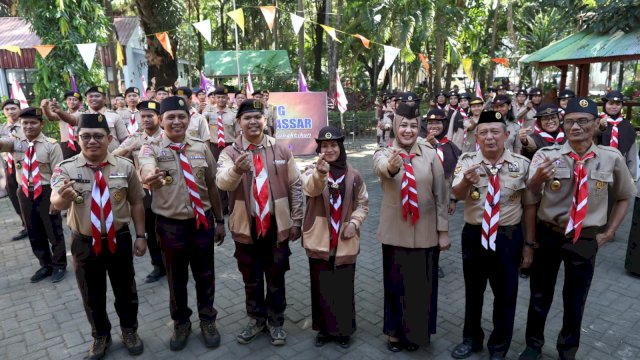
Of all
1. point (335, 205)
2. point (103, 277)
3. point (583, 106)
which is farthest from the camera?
point (103, 277)

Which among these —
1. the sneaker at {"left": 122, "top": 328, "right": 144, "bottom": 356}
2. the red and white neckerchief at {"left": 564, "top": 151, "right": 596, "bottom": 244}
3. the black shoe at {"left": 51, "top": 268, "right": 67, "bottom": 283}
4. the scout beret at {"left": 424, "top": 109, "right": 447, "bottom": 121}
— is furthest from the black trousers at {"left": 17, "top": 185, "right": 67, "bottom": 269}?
the red and white neckerchief at {"left": 564, "top": 151, "right": 596, "bottom": 244}

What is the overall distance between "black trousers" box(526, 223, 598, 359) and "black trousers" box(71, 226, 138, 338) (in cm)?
359

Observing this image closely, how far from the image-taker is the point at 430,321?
3883mm

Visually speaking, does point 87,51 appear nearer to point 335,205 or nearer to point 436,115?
point 436,115

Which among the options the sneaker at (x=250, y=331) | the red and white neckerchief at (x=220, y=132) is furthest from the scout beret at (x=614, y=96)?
the red and white neckerchief at (x=220, y=132)

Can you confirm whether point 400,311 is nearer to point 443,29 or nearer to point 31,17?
point 31,17

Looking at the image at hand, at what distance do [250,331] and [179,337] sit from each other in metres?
0.67

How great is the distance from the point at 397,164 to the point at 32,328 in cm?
419


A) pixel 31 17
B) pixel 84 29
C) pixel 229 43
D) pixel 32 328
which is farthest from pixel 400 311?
pixel 229 43

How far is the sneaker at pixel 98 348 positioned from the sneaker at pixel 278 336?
156 centimetres

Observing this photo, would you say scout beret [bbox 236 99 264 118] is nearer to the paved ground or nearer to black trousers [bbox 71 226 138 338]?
black trousers [bbox 71 226 138 338]

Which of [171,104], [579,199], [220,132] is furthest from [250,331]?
[220,132]

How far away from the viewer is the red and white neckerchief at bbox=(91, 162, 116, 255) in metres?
3.65

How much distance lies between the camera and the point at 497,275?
3.64m
